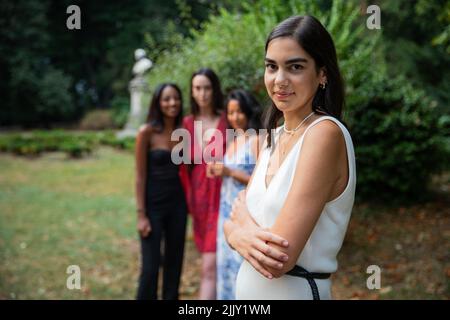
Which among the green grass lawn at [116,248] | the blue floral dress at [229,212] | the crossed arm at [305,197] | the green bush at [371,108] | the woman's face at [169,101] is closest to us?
the crossed arm at [305,197]

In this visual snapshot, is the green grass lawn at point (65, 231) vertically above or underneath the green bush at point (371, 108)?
underneath

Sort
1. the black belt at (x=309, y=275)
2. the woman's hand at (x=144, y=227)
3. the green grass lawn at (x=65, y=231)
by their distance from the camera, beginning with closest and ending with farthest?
the black belt at (x=309, y=275) → the woman's hand at (x=144, y=227) → the green grass lawn at (x=65, y=231)

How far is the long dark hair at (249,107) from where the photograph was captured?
3496 mm

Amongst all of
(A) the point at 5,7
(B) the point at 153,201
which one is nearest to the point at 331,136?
(B) the point at 153,201

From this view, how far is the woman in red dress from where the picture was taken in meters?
3.78

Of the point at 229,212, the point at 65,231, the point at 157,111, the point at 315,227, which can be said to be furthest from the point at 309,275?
the point at 65,231

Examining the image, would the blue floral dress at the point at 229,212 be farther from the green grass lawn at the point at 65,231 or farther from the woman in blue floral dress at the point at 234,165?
the green grass lawn at the point at 65,231

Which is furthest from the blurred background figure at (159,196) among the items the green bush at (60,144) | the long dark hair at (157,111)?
the green bush at (60,144)

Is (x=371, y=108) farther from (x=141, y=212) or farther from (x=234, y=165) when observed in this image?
(x=141, y=212)

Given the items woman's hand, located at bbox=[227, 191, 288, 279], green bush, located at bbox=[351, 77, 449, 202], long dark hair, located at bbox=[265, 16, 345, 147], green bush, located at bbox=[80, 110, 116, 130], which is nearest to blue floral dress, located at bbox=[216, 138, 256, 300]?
woman's hand, located at bbox=[227, 191, 288, 279]

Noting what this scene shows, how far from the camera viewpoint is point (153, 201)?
3803 mm

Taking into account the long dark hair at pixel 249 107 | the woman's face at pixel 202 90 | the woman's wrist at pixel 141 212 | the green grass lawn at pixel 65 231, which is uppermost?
the woman's face at pixel 202 90

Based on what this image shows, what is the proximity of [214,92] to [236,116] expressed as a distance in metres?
0.44

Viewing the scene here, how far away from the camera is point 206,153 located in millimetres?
3850
